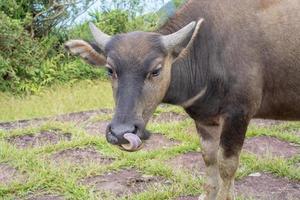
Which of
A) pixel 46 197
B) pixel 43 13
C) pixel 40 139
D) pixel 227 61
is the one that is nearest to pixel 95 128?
pixel 40 139

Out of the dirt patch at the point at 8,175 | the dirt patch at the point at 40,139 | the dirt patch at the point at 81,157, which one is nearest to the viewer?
the dirt patch at the point at 8,175

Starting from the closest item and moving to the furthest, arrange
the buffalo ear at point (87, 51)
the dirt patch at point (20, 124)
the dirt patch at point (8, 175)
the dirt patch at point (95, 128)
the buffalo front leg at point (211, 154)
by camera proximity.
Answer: the buffalo ear at point (87, 51) → the buffalo front leg at point (211, 154) → the dirt patch at point (8, 175) → the dirt patch at point (95, 128) → the dirt patch at point (20, 124)

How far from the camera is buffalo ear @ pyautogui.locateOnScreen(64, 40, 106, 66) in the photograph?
4469 millimetres

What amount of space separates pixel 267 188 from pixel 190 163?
1.10m

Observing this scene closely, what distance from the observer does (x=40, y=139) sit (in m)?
7.30

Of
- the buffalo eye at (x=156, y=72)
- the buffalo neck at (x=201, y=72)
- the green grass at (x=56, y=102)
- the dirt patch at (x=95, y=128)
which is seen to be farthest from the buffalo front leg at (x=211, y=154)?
the green grass at (x=56, y=102)

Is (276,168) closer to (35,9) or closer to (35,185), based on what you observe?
(35,185)

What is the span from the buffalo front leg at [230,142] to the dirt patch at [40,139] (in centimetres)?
309

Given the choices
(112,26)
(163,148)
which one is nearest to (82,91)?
(112,26)

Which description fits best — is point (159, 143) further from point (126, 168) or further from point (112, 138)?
point (112, 138)

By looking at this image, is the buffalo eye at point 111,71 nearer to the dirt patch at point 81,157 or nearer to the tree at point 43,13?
the dirt patch at point 81,157

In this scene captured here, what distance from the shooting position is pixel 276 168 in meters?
5.93

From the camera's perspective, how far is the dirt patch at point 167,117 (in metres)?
8.21

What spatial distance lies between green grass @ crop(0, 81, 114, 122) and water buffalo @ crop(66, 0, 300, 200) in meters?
4.97
